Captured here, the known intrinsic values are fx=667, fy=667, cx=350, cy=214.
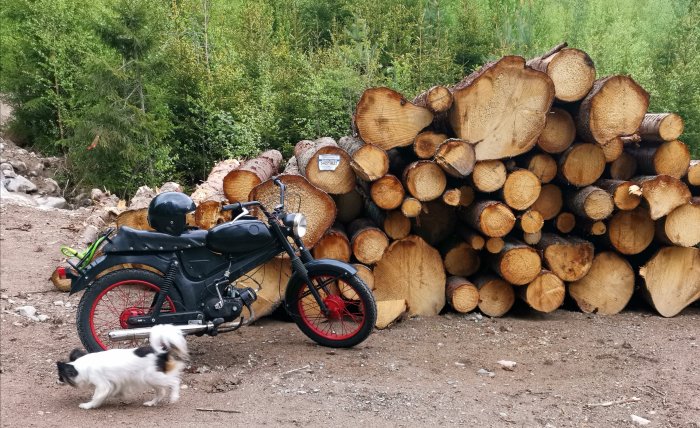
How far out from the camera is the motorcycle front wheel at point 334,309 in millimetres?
4781

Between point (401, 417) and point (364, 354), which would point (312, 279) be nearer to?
point (364, 354)

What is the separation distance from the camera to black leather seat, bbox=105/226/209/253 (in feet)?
14.6

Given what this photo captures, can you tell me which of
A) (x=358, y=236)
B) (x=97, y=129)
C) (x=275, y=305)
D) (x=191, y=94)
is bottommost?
(x=275, y=305)

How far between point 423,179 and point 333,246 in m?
0.93

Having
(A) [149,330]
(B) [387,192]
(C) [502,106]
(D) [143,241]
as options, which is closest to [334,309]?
(B) [387,192]

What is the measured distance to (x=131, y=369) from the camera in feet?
12.0

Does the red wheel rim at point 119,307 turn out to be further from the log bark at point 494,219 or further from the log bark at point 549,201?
the log bark at point 549,201

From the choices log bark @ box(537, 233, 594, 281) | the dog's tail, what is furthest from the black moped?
log bark @ box(537, 233, 594, 281)

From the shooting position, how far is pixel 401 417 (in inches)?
148

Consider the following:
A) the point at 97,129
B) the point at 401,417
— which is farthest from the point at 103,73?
the point at 401,417

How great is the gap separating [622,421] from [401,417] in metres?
1.29

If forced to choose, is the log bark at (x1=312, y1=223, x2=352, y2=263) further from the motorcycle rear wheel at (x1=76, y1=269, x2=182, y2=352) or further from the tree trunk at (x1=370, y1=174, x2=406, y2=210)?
the motorcycle rear wheel at (x1=76, y1=269, x2=182, y2=352)

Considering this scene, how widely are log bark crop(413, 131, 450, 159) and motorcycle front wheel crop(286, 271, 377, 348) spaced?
1297 mm

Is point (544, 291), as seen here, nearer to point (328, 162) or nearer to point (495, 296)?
point (495, 296)
